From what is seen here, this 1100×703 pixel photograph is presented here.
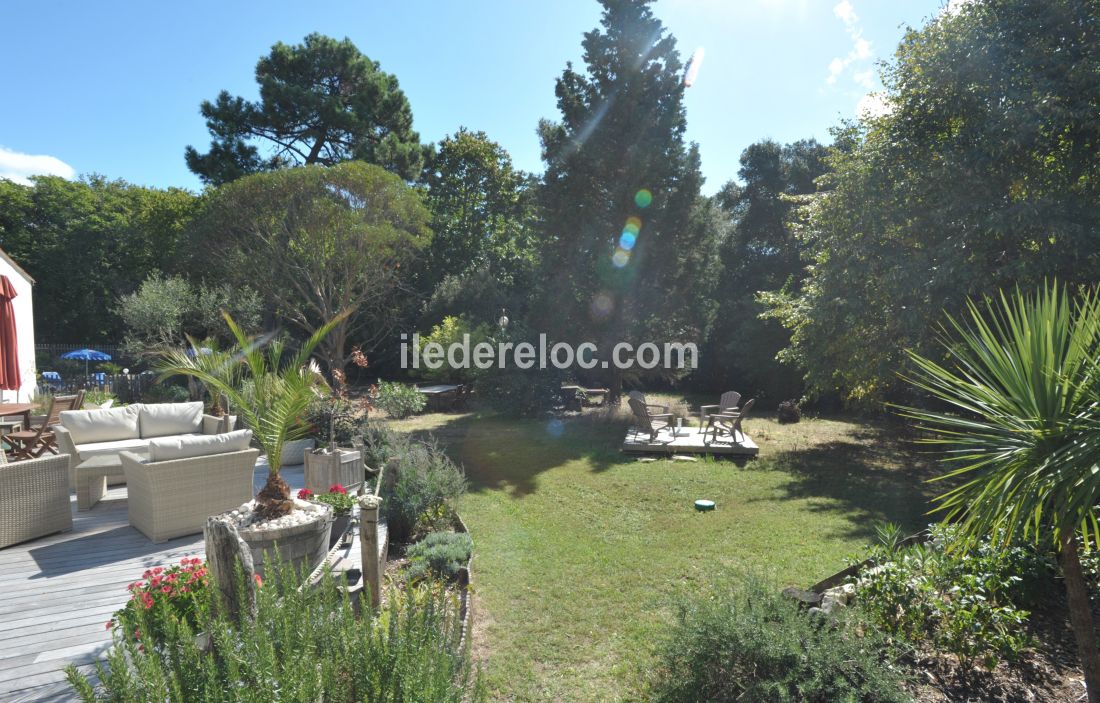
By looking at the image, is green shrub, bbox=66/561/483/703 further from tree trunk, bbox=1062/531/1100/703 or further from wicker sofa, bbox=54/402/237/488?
wicker sofa, bbox=54/402/237/488

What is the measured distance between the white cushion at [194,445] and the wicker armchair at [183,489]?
7cm

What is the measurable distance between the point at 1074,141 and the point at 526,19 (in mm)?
8883

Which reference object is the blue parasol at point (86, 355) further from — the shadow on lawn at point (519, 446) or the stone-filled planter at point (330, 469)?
the stone-filled planter at point (330, 469)

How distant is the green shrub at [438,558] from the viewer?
14.5 feet

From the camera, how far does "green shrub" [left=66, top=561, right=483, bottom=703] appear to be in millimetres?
1726

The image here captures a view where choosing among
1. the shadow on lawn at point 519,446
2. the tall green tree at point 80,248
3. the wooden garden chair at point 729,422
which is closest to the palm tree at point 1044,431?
the shadow on lawn at point 519,446

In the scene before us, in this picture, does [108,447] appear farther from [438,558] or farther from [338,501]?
[438,558]

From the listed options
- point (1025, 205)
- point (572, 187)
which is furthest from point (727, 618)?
point (572, 187)

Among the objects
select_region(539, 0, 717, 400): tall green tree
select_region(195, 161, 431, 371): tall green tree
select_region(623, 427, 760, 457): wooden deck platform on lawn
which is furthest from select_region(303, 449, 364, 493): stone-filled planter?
select_region(195, 161, 431, 371): tall green tree

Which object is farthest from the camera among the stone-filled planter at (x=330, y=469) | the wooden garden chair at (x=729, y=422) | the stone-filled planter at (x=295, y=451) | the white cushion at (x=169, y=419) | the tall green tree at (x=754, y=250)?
the tall green tree at (x=754, y=250)

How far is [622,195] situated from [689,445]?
7.65 metres

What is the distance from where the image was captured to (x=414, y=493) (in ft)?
18.1

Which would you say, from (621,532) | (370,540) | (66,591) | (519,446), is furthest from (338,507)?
(519,446)

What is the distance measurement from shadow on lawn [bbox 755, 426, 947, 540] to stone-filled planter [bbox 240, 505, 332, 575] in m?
5.09
